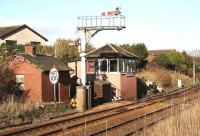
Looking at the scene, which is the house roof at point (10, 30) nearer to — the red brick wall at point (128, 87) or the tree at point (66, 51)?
the tree at point (66, 51)

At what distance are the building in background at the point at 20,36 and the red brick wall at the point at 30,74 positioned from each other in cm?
3028

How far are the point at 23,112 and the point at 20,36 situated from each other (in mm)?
43585

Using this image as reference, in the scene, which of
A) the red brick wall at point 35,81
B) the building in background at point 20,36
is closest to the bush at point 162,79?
the building in background at point 20,36

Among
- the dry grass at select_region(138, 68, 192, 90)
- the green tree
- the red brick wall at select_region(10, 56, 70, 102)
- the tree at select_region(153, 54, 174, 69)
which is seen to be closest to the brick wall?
the red brick wall at select_region(10, 56, 70, 102)

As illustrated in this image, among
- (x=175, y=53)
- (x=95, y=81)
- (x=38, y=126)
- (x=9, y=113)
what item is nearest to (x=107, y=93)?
(x=95, y=81)

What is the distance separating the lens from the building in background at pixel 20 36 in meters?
61.7

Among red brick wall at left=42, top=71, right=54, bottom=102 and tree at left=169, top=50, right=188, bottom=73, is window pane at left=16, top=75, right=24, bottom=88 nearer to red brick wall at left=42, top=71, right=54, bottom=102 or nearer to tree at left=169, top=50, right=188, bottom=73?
red brick wall at left=42, top=71, right=54, bottom=102

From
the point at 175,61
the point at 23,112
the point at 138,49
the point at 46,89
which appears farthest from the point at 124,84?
the point at 175,61

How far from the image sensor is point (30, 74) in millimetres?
30484

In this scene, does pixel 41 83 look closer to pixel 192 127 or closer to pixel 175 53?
pixel 192 127

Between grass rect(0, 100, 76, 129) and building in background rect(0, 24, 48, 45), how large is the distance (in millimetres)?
35966

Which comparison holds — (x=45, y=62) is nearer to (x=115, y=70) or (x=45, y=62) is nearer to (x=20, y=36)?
(x=115, y=70)

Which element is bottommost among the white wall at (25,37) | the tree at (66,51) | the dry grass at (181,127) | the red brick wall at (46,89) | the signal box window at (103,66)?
the dry grass at (181,127)

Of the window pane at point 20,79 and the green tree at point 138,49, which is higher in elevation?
the green tree at point 138,49
